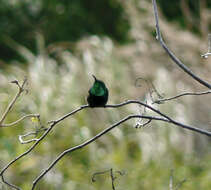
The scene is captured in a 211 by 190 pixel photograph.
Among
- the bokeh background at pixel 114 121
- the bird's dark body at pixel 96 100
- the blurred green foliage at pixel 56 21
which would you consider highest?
the blurred green foliage at pixel 56 21

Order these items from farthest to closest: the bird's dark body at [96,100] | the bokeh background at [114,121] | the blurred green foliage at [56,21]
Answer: the blurred green foliage at [56,21] < the bokeh background at [114,121] < the bird's dark body at [96,100]

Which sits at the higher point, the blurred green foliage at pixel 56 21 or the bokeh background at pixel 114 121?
the blurred green foliage at pixel 56 21

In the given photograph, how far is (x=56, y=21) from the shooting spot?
39.5 ft

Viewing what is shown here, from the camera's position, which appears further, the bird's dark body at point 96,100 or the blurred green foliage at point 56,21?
the blurred green foliage at point 56,21

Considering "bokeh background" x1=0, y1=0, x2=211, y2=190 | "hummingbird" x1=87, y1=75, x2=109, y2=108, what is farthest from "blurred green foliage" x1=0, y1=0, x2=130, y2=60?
"hummingbird" x1=87, y1=75, x2=109, y2=108

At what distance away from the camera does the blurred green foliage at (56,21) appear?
11383 millimetres

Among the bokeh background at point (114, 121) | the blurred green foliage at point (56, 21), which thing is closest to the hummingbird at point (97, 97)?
the bokeh background at point (114, 121)

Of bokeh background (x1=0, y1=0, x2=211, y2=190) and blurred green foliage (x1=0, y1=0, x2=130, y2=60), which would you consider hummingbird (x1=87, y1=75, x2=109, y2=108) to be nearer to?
bokeh background (x1=0, y1=0, x2=211, y2=190)

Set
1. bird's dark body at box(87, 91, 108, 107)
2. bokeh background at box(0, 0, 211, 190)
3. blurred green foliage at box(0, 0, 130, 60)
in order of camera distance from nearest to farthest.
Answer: bird's dark body at box(87, 91, 108, 107), bokeh background at box(0, 0, 211, 190), blurred green foliage at box(0, 0, 130, 60)

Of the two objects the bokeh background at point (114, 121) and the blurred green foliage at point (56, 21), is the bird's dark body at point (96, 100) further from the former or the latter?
the blurred green foliage at point (56, 21)

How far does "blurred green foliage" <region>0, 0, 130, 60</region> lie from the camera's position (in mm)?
11383

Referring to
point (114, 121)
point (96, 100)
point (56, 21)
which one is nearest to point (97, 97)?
point (96, 100)

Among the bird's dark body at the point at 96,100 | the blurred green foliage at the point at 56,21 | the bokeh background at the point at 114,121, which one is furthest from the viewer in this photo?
the blurred green foliage at the point at 56,21

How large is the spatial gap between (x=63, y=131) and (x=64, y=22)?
8.05 meters
